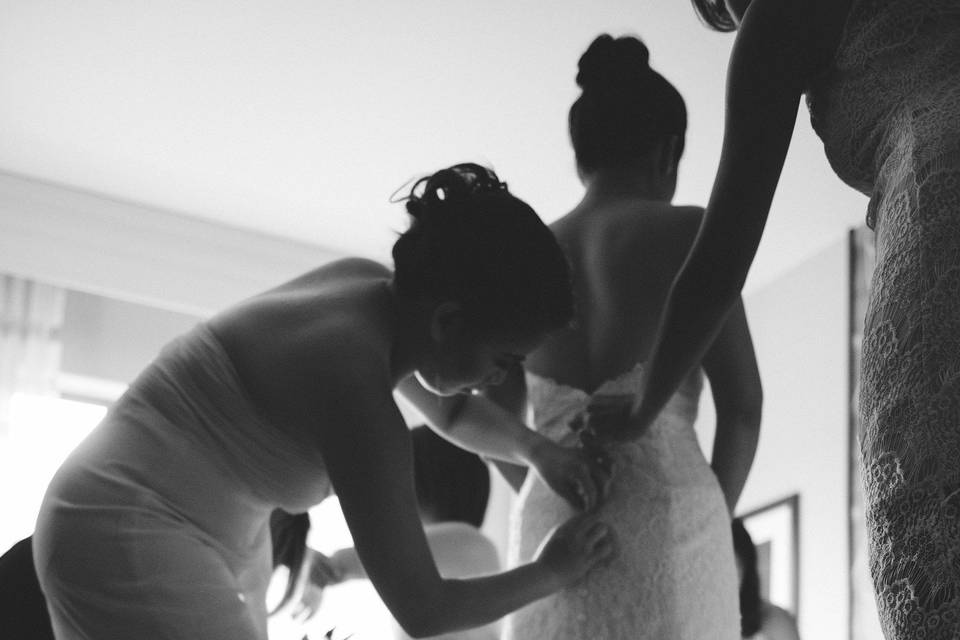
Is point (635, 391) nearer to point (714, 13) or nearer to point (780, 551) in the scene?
point (714, 13)

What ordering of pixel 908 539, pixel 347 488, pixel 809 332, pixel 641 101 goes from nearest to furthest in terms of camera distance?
pixel 908 539, pixel 347 488, pixel 641 101, pixel 809 332

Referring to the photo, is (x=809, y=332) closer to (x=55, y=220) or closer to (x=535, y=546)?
(x=55, y=220)

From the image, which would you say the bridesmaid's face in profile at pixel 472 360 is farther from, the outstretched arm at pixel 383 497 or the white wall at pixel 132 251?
the white wall at pixel 132 251

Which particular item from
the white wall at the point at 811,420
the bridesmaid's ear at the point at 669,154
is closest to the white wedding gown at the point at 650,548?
the bridesmaid's ear at the point at 669,154

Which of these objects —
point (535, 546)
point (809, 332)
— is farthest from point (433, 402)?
point (809, 332)

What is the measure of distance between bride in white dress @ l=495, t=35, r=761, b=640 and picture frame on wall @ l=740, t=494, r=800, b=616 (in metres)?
3.21

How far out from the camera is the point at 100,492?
124 cm

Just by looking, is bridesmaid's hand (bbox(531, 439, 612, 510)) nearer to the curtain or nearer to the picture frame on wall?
the picture frame on wall

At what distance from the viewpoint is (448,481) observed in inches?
108

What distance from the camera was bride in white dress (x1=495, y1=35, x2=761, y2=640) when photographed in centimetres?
146

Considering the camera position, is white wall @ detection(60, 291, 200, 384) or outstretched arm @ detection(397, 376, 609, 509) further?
white wall @ detection(60, 291, 200, 384)

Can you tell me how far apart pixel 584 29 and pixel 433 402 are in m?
2.58

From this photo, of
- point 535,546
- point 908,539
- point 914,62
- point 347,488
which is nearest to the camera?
point 908,539

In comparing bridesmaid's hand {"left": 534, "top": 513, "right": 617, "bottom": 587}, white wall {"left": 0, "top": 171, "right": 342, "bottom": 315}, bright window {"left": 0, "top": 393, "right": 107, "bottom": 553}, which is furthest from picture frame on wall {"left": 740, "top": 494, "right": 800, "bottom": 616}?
bridesmaid's hand {"left": 534, "top": 513, "right": 617, "bottom": 587}
